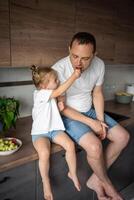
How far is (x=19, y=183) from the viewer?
1241 millimetres

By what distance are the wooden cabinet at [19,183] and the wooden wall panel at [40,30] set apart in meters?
0.63

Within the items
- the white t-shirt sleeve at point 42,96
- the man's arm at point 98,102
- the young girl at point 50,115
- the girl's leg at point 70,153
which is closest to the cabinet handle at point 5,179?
the young girl at point 50,115

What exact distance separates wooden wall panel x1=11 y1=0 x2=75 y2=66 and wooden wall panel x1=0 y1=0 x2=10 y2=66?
33mm

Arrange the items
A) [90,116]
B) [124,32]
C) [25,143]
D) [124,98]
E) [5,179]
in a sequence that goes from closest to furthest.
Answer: [5,179]
[25,143]
[90,116]
[124,32]
[124,98]

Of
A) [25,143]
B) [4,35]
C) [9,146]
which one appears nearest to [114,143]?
[25,143]

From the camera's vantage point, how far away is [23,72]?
1842 millimetres

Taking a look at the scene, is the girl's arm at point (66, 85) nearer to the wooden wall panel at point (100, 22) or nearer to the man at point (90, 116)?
the man at point (90, 116)

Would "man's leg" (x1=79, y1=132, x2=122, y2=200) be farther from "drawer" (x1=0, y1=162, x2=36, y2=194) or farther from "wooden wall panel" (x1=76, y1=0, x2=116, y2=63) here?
"wooden wall panel" (x1=76, y1=0, x2=116, y2=63)

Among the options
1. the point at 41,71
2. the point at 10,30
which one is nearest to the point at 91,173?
the point at 41,71

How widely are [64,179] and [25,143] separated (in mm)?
367

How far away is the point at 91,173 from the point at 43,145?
0.59 metres

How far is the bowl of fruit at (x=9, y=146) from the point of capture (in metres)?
1.21

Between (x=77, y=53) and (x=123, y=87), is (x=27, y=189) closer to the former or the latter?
(x=77, y=53)

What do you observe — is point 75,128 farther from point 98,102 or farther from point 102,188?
point 102,188
